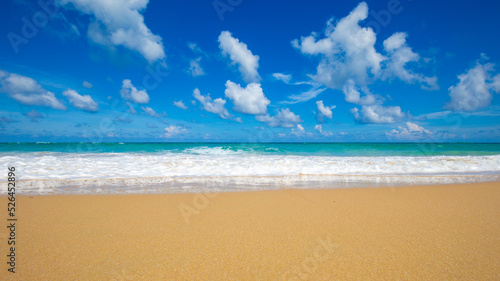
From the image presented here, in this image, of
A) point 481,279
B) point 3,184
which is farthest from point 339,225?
point 3,184

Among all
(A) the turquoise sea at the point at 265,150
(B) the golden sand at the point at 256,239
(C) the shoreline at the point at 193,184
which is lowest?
(B) the golden sand at the point at 256,239

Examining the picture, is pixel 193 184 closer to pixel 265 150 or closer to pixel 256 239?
pixel 256 239

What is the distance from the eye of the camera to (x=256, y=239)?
107 inches

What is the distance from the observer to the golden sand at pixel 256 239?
207cm

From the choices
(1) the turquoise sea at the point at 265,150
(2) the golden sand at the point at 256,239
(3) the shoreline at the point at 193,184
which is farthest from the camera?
(1) the turquoise sea at the point at 265,150

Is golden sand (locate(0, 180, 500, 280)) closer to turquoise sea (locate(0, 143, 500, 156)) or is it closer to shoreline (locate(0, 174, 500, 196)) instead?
shoreline (locate(0, 174, 500, 196))

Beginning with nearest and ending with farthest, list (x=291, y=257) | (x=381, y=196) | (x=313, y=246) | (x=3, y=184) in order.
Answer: (x=291, y=257)
(x=313, y=246)
(x=381, y=196)
(x=3, y=184)

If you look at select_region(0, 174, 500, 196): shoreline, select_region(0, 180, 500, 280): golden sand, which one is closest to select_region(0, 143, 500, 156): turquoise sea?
select_region(0, 174, 500, 196): shoreline

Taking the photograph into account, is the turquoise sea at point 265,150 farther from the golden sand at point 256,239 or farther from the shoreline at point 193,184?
the golden sand at point 256,239

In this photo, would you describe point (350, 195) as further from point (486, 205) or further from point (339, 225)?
point (486, 205)

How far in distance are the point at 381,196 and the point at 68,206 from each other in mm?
6302

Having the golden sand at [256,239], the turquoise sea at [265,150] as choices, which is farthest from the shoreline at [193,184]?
the turquoise sea at [265,150]

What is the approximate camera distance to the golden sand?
6.79 feet

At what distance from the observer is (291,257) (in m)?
2.29
